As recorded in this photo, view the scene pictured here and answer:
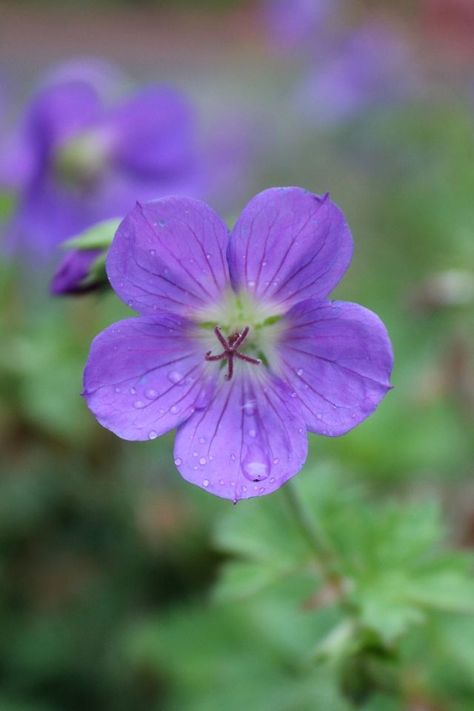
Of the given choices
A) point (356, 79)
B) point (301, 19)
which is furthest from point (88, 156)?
point (301, 19)

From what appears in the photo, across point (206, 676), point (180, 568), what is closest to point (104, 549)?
point (180, 568)

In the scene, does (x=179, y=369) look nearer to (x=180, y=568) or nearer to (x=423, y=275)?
(x=180, y=568)

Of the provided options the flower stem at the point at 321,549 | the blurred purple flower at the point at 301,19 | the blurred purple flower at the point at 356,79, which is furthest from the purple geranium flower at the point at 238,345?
the blurred purple flower at the point at 301,19

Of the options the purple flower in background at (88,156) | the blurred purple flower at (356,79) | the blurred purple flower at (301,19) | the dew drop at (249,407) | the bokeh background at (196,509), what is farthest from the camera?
the blurred purple flower at (301,19)

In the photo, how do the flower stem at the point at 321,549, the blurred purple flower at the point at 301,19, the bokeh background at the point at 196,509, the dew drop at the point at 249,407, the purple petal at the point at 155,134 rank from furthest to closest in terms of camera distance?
the blurred purple flower at the point at 301,19
the purple petal at the point at 155,134
the bokeh background at the point at 196,509
the flower stem at the point at 321,549
the dew drop at the point at 249,407

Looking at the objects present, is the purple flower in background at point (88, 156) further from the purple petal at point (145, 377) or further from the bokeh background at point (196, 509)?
the purple petal at point (145, 377)

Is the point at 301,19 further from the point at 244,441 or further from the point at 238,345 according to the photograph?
the point at 244,441

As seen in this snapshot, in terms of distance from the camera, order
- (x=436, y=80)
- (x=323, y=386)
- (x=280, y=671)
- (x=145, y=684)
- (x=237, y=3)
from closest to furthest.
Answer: (x=323, y=386)
(x=280, y=671)
(x=145, y=684)
(x=436, y=80)
(x=237, y=3)
